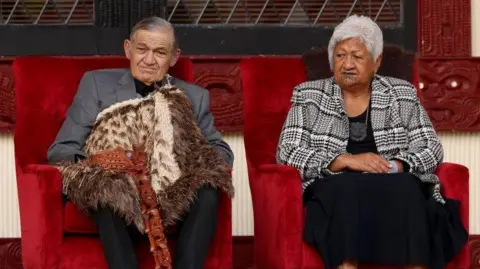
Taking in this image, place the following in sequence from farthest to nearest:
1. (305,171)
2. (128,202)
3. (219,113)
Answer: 1. (219,113)
2. (305,171)
3. (128,202)

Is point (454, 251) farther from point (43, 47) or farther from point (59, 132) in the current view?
point (43, 47)

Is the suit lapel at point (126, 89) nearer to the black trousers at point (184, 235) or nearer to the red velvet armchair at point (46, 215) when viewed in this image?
the red velvet armchair at point (46, 215)

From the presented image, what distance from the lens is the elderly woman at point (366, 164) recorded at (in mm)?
4344

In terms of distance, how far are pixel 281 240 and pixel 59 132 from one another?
2.93ft

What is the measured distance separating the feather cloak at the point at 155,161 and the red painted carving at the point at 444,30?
135 centimetres

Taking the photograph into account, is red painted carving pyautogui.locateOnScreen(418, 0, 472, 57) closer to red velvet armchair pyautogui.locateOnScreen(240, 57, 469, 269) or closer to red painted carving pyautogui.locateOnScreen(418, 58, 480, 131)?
red painted carving pyautogui.locateOnScreen(418, 58, 480, 131)

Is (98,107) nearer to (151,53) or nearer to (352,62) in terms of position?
(151,53)

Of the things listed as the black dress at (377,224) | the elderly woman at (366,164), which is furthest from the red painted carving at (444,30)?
the black dress at (377,224)

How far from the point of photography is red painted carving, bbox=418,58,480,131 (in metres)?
5.45

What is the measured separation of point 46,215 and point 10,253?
1232 millimetres

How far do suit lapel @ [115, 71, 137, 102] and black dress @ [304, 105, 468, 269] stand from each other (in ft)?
2.60

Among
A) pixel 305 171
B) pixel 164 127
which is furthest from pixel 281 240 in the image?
pixel 164 127

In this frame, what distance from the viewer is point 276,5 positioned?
557 centimetres

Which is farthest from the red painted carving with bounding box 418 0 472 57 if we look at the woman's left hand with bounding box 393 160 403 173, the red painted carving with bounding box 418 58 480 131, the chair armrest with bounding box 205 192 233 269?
the chair armrest with bounding box 205 192 233 269
